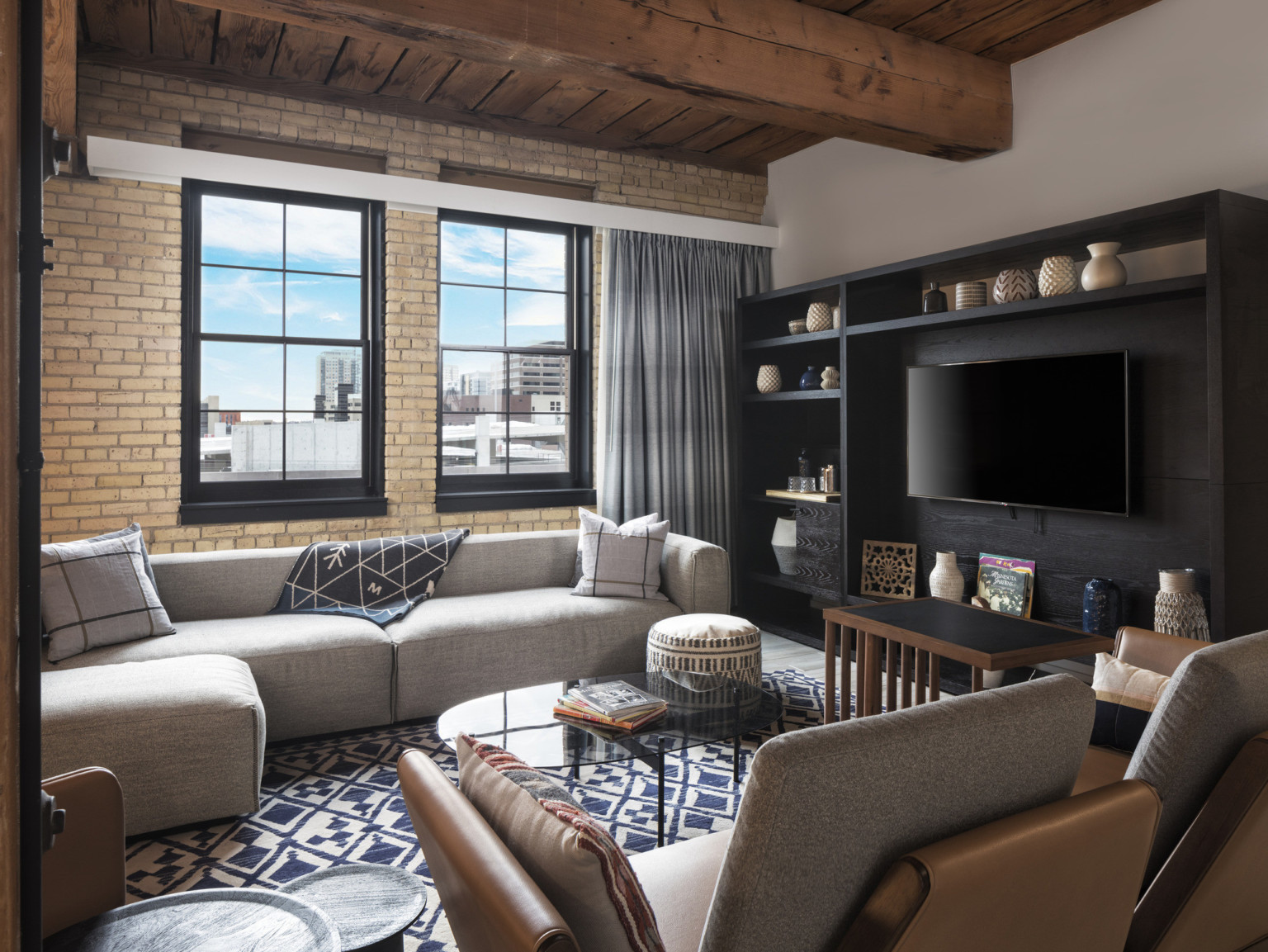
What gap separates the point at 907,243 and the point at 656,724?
3.28 metres

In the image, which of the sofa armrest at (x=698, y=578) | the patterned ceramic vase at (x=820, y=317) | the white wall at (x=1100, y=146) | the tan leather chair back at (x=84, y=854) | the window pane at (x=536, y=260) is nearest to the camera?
the tan leather chair back at (x=84, y=854)

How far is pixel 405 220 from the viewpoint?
461 centimetres

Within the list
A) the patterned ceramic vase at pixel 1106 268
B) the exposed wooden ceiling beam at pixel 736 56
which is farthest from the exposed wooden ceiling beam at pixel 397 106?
the patterned ceramic vase at pixel 1106 268

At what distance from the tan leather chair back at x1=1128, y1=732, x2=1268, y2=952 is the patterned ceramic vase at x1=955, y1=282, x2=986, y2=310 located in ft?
9.71

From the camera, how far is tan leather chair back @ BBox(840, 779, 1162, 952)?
39.6 inches

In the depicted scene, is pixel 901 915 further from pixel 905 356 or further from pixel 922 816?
pixel 905 356

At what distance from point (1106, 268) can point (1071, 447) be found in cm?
73

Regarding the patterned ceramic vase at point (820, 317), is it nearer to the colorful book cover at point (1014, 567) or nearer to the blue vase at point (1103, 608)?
the colorful book cover at point (1014, 567)

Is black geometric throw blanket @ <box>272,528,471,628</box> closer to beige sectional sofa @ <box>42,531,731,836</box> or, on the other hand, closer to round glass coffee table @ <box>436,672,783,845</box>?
beige sectional sofa @ <box>42,531,731,836</box>

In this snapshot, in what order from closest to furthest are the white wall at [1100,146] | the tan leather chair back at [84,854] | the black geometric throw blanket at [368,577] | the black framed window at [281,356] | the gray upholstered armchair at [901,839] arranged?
the gray upholstered armchair at [901,839] < the tan leather chair back at [84,854] < the white wall at [1100,146] < the black geometric throw blanket at [368,577] < the black framed window at [281,356]

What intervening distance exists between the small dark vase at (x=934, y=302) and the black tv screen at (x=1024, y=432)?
28cm

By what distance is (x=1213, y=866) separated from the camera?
4.25ft

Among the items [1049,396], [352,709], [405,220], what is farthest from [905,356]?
[352,709]

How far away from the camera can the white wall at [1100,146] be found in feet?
10.6
